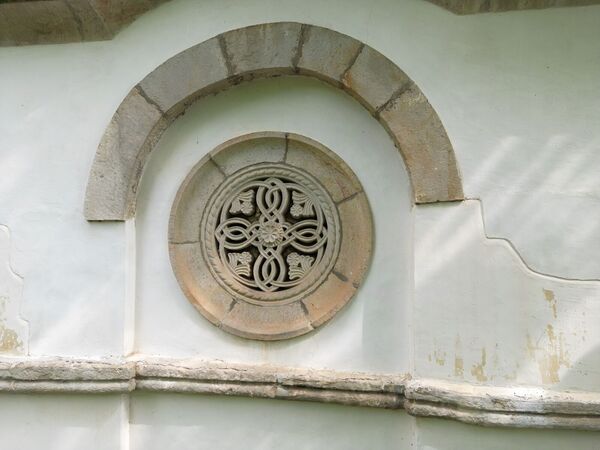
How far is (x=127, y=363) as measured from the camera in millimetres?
3602

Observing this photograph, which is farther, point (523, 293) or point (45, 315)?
point (45, 315)

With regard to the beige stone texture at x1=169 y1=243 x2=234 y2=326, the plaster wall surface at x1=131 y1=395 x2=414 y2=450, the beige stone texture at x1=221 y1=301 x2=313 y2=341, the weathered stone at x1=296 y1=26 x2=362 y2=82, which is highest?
the weathered stone at x1=296 y1=26 x2=362 y2=82

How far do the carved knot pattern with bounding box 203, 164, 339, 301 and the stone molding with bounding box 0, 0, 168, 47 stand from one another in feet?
3.66

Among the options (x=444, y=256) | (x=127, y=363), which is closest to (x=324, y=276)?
(x=444, y=256)

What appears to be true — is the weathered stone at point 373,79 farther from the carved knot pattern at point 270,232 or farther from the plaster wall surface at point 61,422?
the plaster wall surface at point 61,422

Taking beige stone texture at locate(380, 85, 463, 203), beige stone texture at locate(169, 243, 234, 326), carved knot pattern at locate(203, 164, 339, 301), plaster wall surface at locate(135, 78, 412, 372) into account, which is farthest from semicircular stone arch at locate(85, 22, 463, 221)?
carved knot pattern at locate(203, 164, 339, 301)

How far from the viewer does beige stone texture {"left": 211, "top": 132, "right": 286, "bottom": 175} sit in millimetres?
3711

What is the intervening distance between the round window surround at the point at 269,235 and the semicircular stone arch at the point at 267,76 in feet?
1.08

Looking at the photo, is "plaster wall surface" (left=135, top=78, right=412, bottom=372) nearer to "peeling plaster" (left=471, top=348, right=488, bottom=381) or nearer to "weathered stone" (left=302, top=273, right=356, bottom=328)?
"weathered stone" (left=302, top=273, right=356, bottom=328)

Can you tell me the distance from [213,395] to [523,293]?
1.78m

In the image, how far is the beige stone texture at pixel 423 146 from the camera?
3.30 meters

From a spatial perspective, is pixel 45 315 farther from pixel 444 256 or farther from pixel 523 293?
pixel 523 293

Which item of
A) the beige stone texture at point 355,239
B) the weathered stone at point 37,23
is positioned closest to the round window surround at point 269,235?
the beige stone texture at point 355,239

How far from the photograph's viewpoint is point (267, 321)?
12.1 feet
